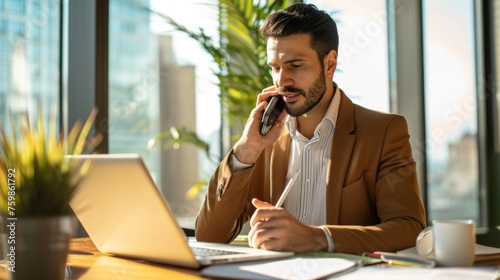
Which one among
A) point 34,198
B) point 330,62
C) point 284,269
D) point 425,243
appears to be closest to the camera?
point 34,198

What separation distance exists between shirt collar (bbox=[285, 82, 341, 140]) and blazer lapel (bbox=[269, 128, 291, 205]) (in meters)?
0.05

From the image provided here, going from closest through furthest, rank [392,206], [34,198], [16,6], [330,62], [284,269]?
[34,198] → [284,269] → [392,206] → [330,62] → [16,6]

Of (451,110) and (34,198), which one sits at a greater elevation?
(451,110)

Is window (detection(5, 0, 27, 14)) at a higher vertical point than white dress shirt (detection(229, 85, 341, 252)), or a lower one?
higher

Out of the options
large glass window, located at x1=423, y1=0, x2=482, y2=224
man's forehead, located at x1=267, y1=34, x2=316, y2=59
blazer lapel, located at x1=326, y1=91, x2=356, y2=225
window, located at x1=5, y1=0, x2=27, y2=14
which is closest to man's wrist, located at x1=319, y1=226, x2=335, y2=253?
blazer lapel, located at x1=326, y1=91, x2=356, y2=225

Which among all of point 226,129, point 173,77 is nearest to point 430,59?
point 226,129

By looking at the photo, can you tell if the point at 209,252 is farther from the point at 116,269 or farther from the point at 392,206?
the point at 392,206

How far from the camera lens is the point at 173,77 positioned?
3.57m

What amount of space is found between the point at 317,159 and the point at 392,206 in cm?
45

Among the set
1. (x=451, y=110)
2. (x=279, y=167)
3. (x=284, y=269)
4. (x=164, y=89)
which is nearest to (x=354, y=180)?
(x=279, y=167)

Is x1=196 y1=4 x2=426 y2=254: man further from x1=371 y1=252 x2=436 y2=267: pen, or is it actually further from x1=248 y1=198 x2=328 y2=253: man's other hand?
x1=371 y1=252 x2=436 y2=267: pen

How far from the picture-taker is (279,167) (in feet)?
6.88

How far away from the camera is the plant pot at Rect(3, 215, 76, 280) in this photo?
0.95 m

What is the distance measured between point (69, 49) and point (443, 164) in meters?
2.95
